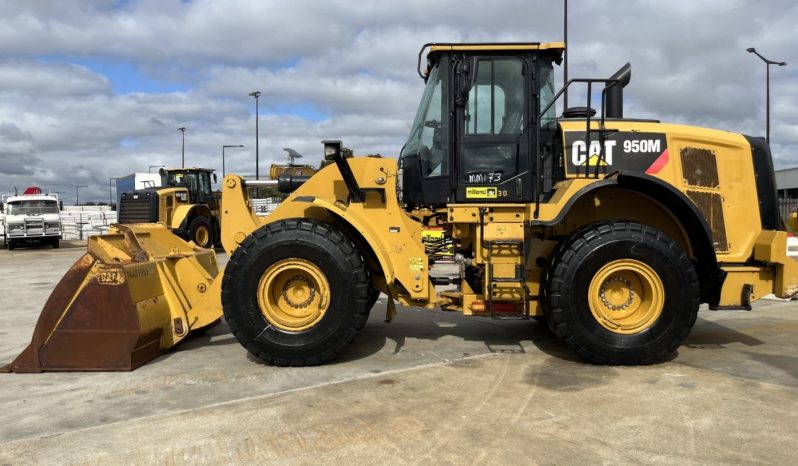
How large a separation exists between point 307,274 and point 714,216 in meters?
3.78

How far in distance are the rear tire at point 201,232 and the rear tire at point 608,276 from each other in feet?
52.2

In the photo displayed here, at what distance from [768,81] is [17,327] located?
85.1 feet

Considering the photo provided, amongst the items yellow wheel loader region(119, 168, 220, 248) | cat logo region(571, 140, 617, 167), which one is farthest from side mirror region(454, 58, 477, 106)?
yellow wheel loader region(119, 168, 220, 248)

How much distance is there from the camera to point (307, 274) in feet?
16.8

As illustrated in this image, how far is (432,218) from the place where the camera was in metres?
5.70

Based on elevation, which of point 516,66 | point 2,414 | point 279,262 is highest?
point 516,66

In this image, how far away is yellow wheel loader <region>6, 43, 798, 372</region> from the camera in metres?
4.99

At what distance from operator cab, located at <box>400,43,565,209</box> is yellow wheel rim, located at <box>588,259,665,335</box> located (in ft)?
3.22

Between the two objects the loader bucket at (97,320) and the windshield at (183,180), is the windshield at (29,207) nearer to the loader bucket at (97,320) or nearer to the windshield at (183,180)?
the windshield at (183,180)

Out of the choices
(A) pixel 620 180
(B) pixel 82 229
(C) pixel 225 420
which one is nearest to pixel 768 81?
(A) pixel 620 180

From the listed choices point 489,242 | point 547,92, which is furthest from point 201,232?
point 547,92

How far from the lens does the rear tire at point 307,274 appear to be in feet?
16.5

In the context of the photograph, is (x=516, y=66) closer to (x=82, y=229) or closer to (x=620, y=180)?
(x=620, y=180)

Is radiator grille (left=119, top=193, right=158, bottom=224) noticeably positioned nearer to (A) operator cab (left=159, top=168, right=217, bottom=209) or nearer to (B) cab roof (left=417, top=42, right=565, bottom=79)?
(A) operator cab (left=159, top=168, right=217, bottom=209)
